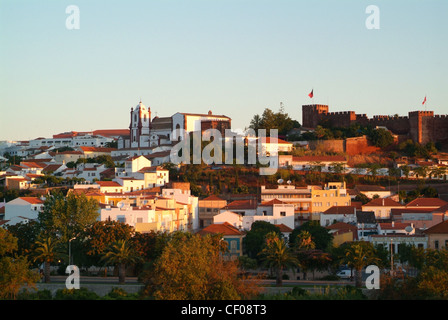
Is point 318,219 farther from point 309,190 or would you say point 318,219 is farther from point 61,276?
point 61,276

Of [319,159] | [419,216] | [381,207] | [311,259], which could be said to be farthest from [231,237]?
[319,159]

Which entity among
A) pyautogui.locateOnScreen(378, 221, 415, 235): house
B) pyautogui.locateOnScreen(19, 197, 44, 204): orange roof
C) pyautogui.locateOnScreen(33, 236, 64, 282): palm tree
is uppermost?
pyautogui.locateOnScreen(19, 197, 44, 204): orange roof

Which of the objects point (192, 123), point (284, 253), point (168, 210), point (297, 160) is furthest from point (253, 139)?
point (284, 253)

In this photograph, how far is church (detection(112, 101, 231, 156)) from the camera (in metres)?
78.0

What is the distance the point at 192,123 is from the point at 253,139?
958 cm

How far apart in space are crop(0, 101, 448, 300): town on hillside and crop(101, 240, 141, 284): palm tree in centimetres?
106

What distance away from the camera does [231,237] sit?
153ft

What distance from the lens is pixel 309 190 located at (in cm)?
5712

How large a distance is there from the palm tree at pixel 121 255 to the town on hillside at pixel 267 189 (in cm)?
106

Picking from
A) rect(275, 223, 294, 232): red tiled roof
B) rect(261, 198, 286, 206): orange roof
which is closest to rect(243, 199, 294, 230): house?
rect(261, 198, 286, 206): orange roof

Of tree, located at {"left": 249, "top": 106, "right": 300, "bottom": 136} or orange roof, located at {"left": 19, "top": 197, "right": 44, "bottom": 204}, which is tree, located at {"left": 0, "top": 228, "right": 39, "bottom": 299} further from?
tree, located at {"left": 249, "top": 106, "right": 300, "bottom": 136}

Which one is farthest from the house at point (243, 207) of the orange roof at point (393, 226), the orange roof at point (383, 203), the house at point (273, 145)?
the house at point (273, 145)

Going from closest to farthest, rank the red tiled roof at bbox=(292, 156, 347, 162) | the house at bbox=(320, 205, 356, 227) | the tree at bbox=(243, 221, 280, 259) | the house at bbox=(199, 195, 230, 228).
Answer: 1. the tree at bbox=(243, 221, 280, 259)
2. the house at bbox=(320, 205, 356, 227)
3. the house at bbox=(199, 195, 230, 228)
4. the red tiled roof at bbox=(292, 156, 347, 162)
